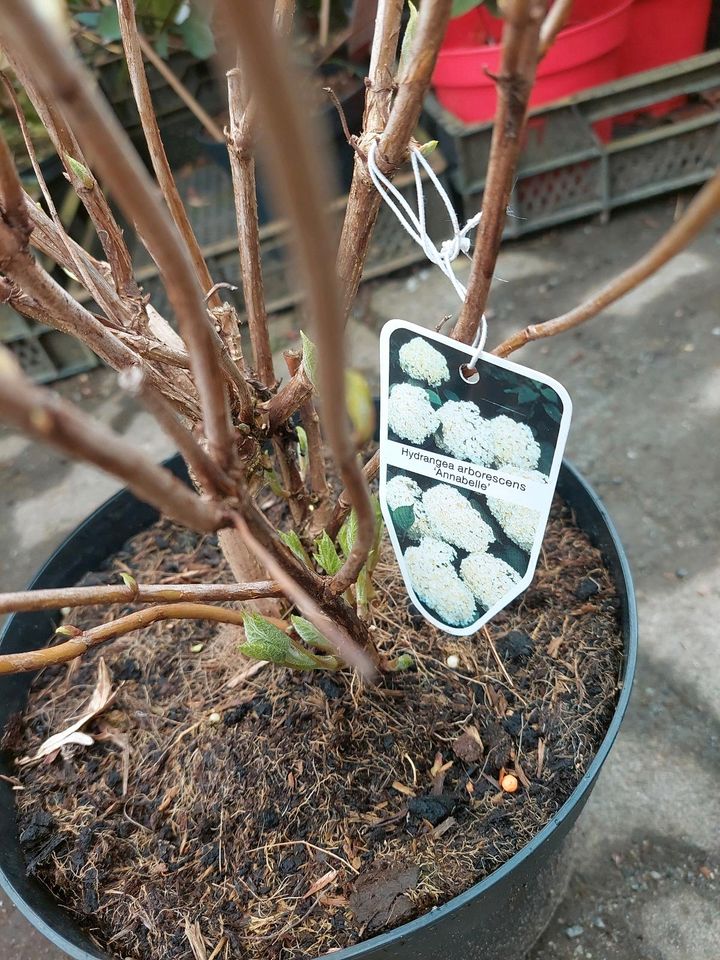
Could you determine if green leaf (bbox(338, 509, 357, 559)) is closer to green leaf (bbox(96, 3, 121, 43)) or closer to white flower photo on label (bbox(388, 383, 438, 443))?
white flower photo on label (bbox(388, 383, 438, 443))

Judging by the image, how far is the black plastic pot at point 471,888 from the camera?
640 mm

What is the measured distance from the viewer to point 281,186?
0.24m

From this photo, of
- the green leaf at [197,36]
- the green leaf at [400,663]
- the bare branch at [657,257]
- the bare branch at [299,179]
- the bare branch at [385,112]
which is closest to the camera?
the bare branch at [299,179]

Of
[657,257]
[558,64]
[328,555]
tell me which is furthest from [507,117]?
[558,64]

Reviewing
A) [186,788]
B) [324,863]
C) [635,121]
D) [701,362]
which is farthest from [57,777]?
[635,121]

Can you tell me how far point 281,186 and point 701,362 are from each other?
1.54 meters

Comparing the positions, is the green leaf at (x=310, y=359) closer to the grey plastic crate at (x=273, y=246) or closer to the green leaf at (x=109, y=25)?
the grey plastic crate at (x=273, y=246)

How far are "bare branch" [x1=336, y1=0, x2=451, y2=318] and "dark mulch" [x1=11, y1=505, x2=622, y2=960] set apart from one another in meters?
0.45

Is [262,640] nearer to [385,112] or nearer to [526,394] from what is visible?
[526,394]

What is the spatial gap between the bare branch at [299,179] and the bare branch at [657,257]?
176 mm

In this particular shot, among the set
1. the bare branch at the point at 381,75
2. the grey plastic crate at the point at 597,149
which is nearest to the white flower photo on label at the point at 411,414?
the bare branch at the point at 381,75

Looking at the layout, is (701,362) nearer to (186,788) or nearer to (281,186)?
(186,788)

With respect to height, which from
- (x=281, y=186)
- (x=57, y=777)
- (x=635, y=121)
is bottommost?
(x=57, y=777)

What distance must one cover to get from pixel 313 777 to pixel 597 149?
65.7 inches
